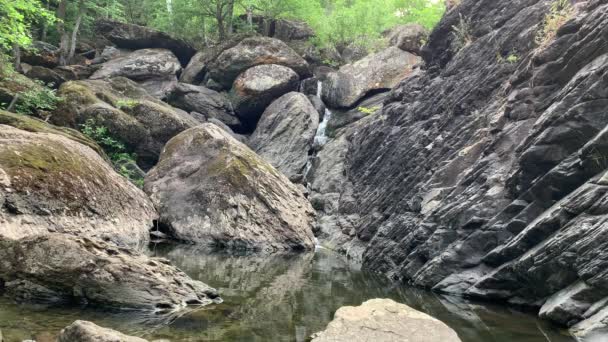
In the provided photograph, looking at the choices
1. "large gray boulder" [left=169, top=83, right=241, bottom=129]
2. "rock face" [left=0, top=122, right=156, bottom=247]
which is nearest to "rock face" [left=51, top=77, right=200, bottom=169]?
"large gray boulder" [left=169, top=83, right=241, bottom=129]

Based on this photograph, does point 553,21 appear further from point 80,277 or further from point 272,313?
point 80,277

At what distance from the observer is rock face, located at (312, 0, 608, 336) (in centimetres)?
1000

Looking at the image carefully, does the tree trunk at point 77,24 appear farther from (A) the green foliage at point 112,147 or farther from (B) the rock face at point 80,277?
(B) the rock face at point 80,277

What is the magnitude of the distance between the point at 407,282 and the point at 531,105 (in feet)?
→ 22.8

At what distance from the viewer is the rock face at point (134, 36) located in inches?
1533

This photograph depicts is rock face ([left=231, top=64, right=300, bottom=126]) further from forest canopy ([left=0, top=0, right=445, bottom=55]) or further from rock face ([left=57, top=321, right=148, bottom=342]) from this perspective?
rock face ([left=57, top=321, right=148, bottom=342])

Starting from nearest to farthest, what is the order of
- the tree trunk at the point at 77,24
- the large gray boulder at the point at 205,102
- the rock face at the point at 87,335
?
the rock face at the point at 87,335 < the tree trunk at the point at 77,24 < the large gray boulder at the point at 205,102

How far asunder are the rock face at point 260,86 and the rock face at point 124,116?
731 cm

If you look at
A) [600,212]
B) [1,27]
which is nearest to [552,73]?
[600,212]

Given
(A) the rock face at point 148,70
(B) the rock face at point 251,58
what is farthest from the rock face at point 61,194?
(B) the rock face at point 251,58

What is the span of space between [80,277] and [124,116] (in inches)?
767

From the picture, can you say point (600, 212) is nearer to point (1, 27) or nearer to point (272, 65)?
point (1, 27)

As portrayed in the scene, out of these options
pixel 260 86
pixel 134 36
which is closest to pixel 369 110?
pixel 260 86

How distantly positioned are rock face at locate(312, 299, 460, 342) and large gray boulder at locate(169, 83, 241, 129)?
2808 centimetres
